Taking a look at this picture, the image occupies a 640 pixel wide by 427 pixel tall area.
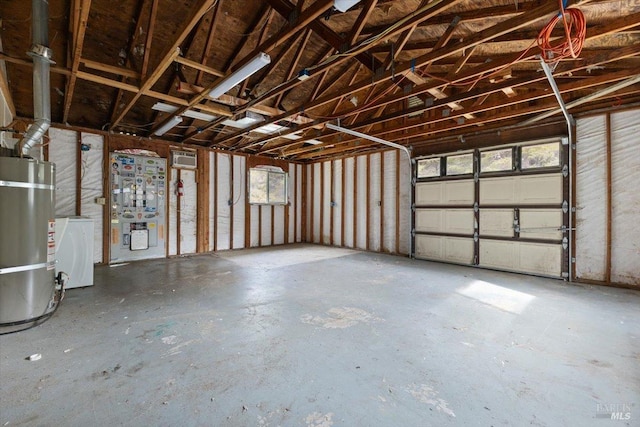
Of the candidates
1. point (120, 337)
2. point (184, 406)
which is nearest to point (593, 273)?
point (184, 406)

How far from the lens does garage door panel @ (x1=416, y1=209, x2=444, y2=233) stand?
248 inches

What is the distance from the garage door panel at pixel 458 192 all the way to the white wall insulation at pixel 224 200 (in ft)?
18.1

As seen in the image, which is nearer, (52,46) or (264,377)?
(264,377)

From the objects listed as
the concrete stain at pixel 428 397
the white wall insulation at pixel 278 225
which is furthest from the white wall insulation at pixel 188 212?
the concrete stain at pixel 428 397

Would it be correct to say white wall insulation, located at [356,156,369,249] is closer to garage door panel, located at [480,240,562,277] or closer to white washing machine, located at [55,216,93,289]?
garage door panel, located at [480,240,562,277]

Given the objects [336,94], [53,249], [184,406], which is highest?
[336,94]

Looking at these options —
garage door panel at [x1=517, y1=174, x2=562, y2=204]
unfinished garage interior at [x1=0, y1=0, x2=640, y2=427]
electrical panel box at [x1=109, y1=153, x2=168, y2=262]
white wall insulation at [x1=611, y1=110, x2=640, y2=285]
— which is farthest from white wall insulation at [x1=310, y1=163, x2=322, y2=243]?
white wall insulation at [x1=611, y1=110, x2=640, y2=285]

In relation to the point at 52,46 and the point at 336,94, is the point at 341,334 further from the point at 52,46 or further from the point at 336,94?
the point at 52,46

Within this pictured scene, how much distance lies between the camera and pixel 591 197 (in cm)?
454

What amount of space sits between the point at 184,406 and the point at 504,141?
632cm

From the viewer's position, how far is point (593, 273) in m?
4.53

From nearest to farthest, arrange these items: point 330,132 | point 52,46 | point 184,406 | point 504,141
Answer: point 184,406
point 52,46
point 504,141
point 330,132

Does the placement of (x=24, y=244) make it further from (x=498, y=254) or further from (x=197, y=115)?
(x=498, y=254)

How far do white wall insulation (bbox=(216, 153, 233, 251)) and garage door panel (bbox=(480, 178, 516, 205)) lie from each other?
20.3ft
